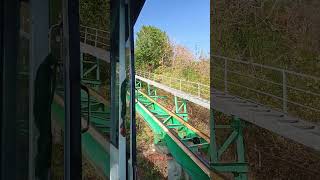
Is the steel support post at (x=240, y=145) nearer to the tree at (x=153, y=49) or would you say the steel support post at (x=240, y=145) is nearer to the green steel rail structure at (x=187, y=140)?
the green steel rail structure at (x=187, y=140)

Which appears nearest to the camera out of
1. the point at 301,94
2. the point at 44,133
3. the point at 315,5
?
the point at 44,133

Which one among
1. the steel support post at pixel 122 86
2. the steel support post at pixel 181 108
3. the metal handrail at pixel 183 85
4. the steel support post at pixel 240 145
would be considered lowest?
the steel support post at pixel 240 145

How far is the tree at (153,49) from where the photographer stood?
5855 millimetres

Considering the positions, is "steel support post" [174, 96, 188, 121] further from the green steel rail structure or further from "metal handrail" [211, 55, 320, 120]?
"metal handrail" [211, 55, 320, 120]

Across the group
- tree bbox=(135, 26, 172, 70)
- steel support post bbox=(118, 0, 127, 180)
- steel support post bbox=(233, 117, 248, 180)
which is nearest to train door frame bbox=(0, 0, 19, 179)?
steel support post bbox=(118, 0, 127, 180)

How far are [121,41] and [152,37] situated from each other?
4.67 m

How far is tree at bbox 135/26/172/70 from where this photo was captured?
230 inches

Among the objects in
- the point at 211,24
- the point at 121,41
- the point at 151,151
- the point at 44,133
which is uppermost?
the point at 211,24

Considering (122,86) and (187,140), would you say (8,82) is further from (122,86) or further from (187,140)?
(187,140)

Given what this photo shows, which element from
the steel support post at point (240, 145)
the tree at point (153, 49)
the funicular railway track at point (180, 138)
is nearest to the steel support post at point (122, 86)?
the funicular railway track at point (180, 138)

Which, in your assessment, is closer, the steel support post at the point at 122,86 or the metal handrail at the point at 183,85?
the steel support post at the point at 122,86

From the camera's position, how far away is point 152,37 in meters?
5.82

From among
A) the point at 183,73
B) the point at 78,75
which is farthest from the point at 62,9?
the point at 183,73

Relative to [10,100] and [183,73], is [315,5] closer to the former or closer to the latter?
[183,73]
